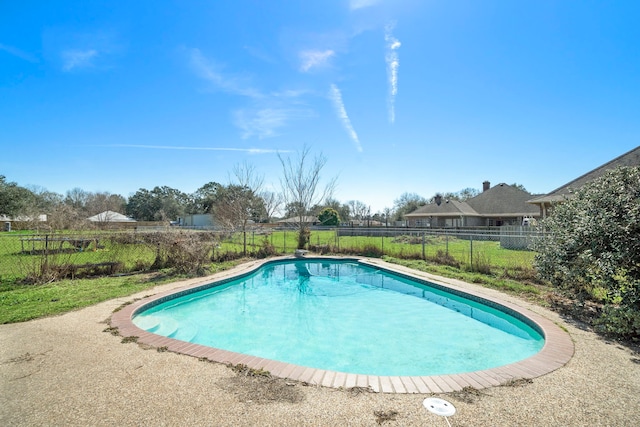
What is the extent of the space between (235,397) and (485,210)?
103ft

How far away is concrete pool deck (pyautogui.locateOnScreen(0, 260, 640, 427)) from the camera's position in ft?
8.36

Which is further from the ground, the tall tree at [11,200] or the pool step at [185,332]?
the tall tree at [11,200]

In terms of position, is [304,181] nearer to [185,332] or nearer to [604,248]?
[185,332]

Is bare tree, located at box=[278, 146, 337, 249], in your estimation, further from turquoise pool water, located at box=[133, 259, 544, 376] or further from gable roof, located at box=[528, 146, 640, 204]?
gable roof, located at box=[528, 146, 640, 204]

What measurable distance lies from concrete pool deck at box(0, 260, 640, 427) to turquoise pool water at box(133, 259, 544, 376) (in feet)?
5.79

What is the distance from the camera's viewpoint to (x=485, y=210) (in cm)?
2936

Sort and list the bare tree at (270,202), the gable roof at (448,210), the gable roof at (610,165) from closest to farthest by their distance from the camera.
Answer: the gable roof at (610,165) → the bare tree at (270,202) → the gable roof at (448,210)

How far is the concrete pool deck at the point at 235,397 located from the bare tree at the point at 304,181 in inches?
651

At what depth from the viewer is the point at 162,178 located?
30016 millimetres

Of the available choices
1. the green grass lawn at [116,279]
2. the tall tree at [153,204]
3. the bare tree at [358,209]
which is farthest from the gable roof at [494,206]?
the tall tree at [153,204]

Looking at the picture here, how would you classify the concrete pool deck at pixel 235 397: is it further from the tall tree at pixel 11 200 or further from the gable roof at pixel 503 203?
the tall tree at pixel 11 200

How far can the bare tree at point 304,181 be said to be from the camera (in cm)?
2041

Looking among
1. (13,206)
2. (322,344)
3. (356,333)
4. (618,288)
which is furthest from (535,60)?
(13,206)

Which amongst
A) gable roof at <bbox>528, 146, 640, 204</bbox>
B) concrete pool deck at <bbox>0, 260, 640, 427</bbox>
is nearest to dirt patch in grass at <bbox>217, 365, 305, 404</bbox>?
concrete pool deck at <bbox>0, 260, 640, 427</bbox>
